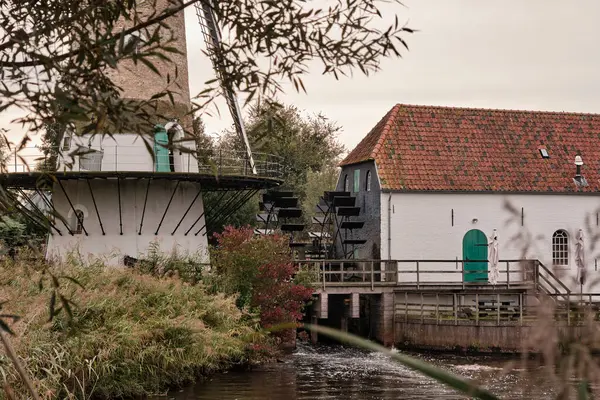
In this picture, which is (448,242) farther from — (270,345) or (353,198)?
(270,345)

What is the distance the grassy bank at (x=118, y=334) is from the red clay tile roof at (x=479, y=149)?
455 inches

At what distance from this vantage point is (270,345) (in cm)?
1944

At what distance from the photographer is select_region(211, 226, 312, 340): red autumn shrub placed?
19969 millimetres

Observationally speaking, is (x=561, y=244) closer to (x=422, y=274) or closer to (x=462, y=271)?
(x=462, y=271)

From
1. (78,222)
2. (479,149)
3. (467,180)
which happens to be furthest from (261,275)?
(479,149)

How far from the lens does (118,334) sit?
13203 mm

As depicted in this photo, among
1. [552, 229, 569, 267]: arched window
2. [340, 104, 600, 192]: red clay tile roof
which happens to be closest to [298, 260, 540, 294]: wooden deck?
[552, 229, 569, 267]: arched window

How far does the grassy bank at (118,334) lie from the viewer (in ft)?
39.2

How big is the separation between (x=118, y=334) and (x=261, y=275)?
24.8 ft

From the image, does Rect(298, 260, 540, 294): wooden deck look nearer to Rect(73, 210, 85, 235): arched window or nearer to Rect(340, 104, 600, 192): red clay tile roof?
Rect(340, 104, 600, 192): red clay tile roof

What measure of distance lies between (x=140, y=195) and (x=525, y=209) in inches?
468

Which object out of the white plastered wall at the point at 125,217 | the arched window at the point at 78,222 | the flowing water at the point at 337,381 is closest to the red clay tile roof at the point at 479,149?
the white plastered wall at the point at 125,217

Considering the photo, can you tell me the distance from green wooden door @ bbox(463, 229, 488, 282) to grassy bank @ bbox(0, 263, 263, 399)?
38.4ft

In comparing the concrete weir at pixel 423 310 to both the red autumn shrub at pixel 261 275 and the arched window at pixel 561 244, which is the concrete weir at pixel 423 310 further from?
the red autumn shrub at pixel 261 275
